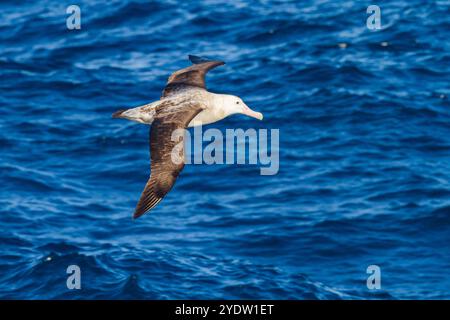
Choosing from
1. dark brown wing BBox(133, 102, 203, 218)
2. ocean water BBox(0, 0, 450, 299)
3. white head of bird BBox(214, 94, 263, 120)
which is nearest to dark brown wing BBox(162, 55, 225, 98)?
white head of bird BBox(214, 94, 263, 120)

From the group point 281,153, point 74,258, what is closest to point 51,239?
point 74,258

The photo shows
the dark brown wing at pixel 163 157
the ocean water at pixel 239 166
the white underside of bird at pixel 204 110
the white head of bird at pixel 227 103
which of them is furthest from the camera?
A: the ocean water at pixel 239 166

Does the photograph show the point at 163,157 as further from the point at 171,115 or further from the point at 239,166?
the point at 239,166

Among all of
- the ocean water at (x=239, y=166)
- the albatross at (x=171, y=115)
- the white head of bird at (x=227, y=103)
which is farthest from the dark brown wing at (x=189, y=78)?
the ocean water at (x=239, y=166)

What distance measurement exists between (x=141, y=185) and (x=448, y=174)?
6373 mm

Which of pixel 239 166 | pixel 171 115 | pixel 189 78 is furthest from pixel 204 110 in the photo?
pixel 239 166

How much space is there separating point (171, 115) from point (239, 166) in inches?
371

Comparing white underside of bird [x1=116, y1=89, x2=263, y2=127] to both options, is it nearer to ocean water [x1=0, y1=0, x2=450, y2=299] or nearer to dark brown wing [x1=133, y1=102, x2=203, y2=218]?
dark brown wing [x1=133, y1=102, x2=203, y2=218]

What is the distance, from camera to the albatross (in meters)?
17.8

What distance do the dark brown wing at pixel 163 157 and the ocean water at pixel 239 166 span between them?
652cm

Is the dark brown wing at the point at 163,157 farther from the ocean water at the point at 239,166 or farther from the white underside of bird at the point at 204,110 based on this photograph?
the ocean water at the point at 239,166

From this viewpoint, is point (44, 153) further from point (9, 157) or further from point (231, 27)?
point (231, 27)

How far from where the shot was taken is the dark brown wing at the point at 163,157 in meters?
17.7

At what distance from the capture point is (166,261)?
25359 millimetres
